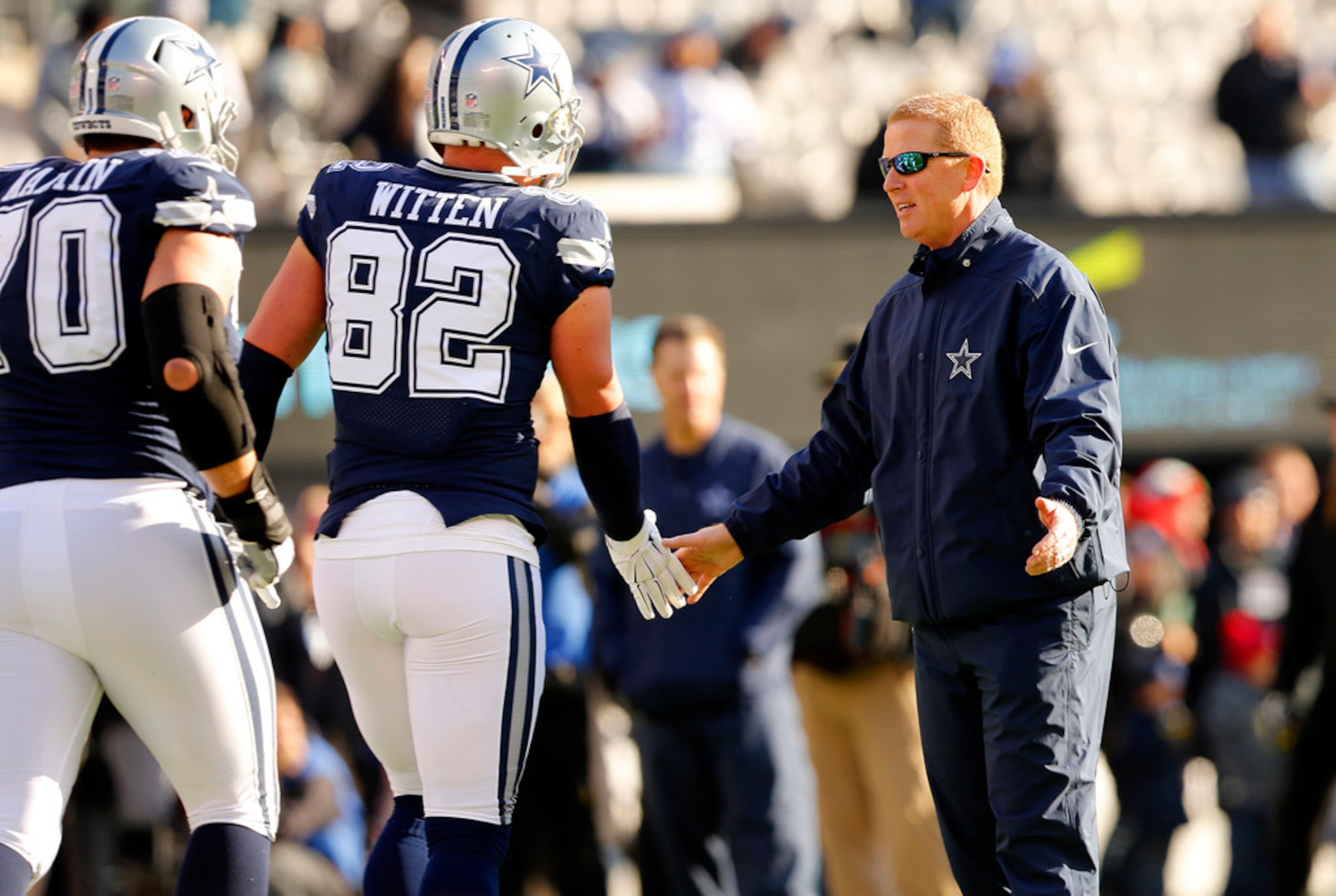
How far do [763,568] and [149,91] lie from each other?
9.79ft

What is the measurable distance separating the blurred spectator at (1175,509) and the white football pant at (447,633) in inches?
239

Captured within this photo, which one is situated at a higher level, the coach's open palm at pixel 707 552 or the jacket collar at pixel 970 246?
the jacket collar at pixel 970 246

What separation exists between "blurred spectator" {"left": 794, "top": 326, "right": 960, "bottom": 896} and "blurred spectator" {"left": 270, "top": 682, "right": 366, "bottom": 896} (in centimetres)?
185

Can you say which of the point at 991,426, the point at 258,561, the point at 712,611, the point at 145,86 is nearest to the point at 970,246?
the point at 991,426

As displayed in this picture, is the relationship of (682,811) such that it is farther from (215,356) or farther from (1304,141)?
(1304,141)

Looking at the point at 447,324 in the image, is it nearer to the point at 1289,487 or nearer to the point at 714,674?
the point at 714,674

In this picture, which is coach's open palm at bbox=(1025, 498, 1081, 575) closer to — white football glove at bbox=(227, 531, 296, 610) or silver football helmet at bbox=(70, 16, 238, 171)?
white football glove at bbox=(227, 531, 296, 610)

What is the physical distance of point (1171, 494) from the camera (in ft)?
32.2

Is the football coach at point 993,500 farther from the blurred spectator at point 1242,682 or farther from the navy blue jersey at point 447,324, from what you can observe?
the blurred spectator at point 1242,682

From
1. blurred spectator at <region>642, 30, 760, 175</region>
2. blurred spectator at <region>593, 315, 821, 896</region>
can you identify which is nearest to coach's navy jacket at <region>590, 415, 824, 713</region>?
blurred spectator at <region>593, 315, 821, 896</region>

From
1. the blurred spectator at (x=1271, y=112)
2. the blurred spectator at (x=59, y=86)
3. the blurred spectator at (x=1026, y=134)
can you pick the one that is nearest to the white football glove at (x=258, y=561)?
the blurred spectator at (x=59, y=86)

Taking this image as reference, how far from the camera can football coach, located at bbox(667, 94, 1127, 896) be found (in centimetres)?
384

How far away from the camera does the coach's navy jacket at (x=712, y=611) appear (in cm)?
620

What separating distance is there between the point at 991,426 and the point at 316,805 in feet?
13.2
